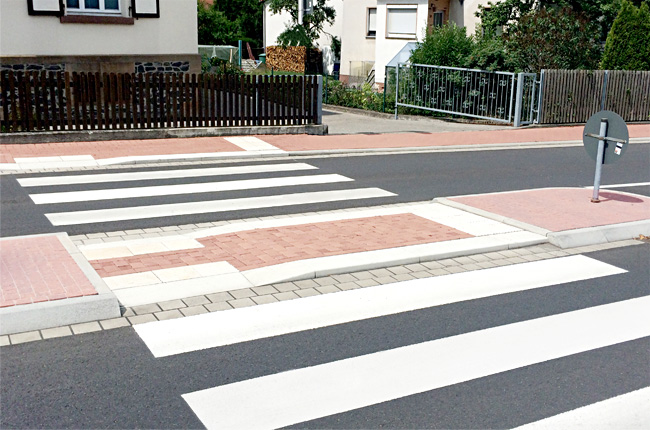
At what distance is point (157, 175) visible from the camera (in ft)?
41.1

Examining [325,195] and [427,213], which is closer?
[427,213]

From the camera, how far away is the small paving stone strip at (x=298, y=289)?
584 cm

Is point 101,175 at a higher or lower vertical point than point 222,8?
lower

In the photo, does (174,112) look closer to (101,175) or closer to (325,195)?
(101,175)

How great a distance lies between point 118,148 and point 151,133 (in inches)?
60.1

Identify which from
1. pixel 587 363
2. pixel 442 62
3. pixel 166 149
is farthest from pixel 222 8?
pixel 587 363

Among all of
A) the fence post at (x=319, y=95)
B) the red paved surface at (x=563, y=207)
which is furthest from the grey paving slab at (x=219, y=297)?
the fence post at (x=319, y=95)

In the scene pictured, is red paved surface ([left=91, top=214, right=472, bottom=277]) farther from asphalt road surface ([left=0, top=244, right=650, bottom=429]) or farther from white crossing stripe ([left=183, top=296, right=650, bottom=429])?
white crossing stripe ([left=183, top=296, right=650, bottom=429])

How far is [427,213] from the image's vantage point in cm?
966

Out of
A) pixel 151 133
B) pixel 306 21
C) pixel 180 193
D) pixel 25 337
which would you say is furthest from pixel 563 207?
pixel 306 21

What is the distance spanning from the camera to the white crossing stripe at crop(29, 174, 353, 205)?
1053 cm

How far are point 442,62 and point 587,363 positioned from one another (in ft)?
66.3

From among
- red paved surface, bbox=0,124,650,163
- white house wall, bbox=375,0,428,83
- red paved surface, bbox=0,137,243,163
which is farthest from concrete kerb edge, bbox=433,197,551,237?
white house wall, bbox=375,0,428,83

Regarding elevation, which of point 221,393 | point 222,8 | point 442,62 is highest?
point 222,8
